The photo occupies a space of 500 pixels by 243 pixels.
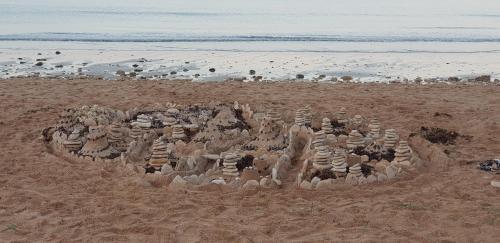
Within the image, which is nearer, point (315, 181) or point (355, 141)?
point (315, 181)

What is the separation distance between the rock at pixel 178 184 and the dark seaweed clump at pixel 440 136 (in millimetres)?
4817

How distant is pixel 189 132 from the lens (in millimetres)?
11078

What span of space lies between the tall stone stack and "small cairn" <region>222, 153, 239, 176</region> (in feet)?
7.61

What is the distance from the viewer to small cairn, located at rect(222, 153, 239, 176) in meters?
8.59

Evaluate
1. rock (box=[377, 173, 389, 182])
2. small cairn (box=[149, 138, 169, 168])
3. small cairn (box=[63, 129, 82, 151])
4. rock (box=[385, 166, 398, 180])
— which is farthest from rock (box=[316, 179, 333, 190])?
small cairn (box=[63, 129, 82, 151])

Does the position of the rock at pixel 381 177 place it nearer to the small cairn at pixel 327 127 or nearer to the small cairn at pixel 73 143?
the small cairn at pixel 327 127

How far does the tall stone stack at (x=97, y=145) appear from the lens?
9.93 meters

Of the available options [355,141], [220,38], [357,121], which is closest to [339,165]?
A: [355,141]

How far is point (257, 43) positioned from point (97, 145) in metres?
21.9

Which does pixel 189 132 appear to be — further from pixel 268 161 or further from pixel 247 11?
pixel 247 11

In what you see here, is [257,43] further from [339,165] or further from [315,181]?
[315,181]

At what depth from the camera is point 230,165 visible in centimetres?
865

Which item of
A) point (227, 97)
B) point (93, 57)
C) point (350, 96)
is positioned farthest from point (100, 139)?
point (93, 57)

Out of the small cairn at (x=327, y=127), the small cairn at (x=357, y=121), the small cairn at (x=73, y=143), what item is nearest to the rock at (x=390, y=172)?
the small cairn at (x=327, y=127)
